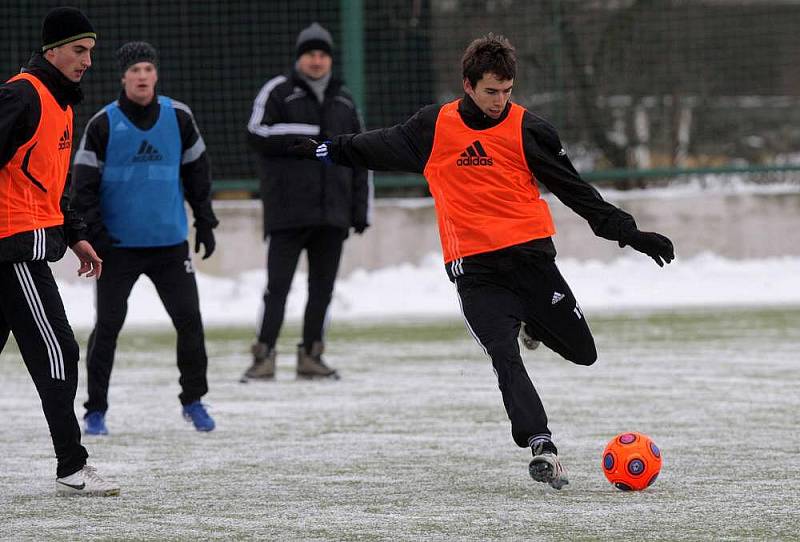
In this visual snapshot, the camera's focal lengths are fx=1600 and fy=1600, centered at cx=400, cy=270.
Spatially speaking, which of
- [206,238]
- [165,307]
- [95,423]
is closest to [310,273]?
[206,238]

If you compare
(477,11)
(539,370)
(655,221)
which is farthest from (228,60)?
(539,370)

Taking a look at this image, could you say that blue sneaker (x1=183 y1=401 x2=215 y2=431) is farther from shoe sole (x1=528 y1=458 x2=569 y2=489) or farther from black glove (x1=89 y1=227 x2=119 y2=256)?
shoe sole (x1=528 y1=458 x2=569 y2=489)

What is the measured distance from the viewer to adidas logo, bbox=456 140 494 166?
6324 millimetres

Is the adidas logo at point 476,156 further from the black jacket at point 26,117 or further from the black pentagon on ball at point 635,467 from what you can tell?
the black jacket at point 26,117

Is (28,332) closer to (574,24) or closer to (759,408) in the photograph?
(759,408)

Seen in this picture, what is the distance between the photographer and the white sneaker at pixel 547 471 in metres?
5.90

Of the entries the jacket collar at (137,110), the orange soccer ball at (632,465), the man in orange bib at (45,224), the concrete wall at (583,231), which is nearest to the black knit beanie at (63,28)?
the man in orange bib at (45,224)

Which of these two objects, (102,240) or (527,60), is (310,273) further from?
(527,60)

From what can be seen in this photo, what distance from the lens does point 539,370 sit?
1057cm

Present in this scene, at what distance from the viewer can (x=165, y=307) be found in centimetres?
805

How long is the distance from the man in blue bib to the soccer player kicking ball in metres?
1.96

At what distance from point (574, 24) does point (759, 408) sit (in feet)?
30.4

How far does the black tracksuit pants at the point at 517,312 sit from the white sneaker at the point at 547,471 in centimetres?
21

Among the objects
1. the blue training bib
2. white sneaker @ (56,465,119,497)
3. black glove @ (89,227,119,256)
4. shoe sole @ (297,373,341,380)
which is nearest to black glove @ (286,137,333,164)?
the blue training bib
